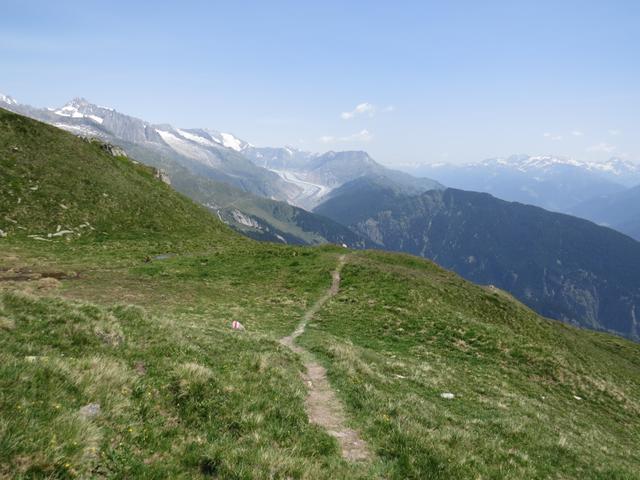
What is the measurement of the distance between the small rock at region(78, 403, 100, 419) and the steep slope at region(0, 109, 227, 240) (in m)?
44.4

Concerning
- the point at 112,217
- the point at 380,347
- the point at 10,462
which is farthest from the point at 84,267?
the point at 10,462

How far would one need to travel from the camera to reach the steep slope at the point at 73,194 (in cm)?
4581

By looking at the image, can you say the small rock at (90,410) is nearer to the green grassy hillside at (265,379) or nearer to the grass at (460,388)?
the green grassy hillside at (265,379)

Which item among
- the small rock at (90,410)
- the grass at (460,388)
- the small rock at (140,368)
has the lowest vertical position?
the grass at (460,388)

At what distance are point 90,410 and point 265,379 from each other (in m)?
6.32

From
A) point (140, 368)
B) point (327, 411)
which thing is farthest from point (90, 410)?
point (327, 411)

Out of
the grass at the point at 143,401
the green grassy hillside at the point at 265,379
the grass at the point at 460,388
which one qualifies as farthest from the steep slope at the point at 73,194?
the grass at the point at 143,401

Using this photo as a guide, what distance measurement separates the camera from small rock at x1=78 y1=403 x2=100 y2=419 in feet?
24.2

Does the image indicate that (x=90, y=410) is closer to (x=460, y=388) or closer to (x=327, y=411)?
(x=327, y=411)

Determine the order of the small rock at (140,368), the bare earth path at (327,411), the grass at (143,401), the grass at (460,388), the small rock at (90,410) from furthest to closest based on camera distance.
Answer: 1. the grass at (460,388)
2. the small rock at (140,368)
3. the bare earth path at (327,411)
4. the small rock at (90,410)
5. the grass at (143,401)

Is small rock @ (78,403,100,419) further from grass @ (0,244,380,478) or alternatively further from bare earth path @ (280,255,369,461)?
bare earth path @ (280,255,369,461)

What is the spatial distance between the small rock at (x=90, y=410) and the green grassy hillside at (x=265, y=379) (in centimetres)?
5

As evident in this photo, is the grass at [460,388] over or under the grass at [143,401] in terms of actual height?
under

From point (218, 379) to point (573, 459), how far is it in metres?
13.3
